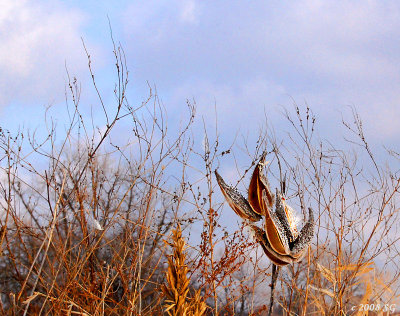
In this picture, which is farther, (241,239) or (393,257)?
(393,257)

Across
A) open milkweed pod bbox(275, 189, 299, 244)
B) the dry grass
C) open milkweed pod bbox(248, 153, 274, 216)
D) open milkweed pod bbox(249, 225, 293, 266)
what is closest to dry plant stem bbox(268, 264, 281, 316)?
open milkweed pod bbox(249, 225, 293, 266)

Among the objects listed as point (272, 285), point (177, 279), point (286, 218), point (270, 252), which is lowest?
point (177, 279)

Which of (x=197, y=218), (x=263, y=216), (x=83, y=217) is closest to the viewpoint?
(x=263, y=216)

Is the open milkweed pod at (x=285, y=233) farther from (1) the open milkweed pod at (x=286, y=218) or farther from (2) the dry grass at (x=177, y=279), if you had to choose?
(2) the dry grass at (x=177, y=279)

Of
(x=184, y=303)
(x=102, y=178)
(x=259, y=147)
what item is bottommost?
(x=184, y=303)

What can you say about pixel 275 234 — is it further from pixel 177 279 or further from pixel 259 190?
pixel 177 279

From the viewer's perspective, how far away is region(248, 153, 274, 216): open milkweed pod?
2.13 metres

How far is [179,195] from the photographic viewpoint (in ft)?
9.45

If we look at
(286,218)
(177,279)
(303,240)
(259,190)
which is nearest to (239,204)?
(259,190)

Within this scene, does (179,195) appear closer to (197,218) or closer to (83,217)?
(197,218)

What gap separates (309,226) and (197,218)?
2.57 feet

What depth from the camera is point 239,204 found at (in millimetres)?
2146

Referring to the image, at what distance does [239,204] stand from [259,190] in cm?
11

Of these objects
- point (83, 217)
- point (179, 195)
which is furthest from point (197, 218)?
point (83, 217)
